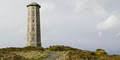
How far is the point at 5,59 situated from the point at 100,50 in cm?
2264

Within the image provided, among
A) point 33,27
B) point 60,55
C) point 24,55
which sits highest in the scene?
point 33,27

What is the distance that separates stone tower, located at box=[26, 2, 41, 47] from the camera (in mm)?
65812

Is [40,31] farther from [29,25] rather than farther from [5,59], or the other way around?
[5,59]

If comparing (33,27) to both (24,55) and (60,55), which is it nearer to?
(24,55)

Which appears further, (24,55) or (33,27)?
(33,27)

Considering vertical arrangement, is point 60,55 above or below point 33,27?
below

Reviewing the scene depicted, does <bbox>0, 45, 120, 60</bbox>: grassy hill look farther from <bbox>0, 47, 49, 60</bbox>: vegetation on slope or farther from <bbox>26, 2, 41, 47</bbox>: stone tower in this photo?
<bbox>26, 2, 41, 47</bbox>: stone tower

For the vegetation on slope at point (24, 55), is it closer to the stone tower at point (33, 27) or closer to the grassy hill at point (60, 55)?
the grassy hill at point (60, 55)

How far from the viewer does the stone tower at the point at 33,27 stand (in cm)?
6581

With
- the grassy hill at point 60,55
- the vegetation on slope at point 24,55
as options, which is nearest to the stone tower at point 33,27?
the grassy hill at point 60,55

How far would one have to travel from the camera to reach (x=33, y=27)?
66.2 m

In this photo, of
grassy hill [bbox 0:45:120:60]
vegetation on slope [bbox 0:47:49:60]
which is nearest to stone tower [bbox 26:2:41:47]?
grassy hill [bbox 0:45:120:60]

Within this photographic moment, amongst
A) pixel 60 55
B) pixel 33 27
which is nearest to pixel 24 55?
pixel 60 55

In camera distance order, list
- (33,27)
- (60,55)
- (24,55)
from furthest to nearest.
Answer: (33,27), (24,55), (60,55)
